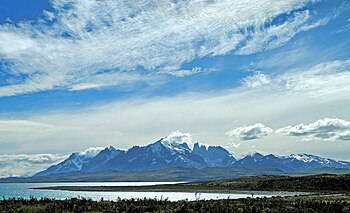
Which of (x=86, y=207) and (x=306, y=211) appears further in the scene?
(x=86, y=207)

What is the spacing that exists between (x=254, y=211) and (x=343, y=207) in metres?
10.6

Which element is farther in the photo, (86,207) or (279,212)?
(86,207)

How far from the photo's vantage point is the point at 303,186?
394 feet

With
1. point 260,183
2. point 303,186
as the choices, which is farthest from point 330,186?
point 260,183

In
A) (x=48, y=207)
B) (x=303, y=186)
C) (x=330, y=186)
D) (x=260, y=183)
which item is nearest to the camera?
(x=48, y=207)

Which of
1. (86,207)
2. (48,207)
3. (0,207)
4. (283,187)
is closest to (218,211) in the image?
(86,207)

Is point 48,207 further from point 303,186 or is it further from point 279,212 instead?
point 303,186

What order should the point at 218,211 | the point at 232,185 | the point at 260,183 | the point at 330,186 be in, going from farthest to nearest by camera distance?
the point at 232,185, the point at 260,183, the point at 330,186, the point at 218,211

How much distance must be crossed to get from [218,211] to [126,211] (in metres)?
8.70

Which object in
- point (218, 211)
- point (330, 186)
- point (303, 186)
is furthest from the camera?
point (303, 186)

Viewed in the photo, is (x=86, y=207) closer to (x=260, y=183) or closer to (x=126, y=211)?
(x=126, y=211)

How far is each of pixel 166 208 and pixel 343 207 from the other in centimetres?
1819

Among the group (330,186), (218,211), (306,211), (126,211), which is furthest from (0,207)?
(330,186)

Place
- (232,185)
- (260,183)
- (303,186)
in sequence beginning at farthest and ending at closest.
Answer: (232,185) → (260,183) → (303,186)
